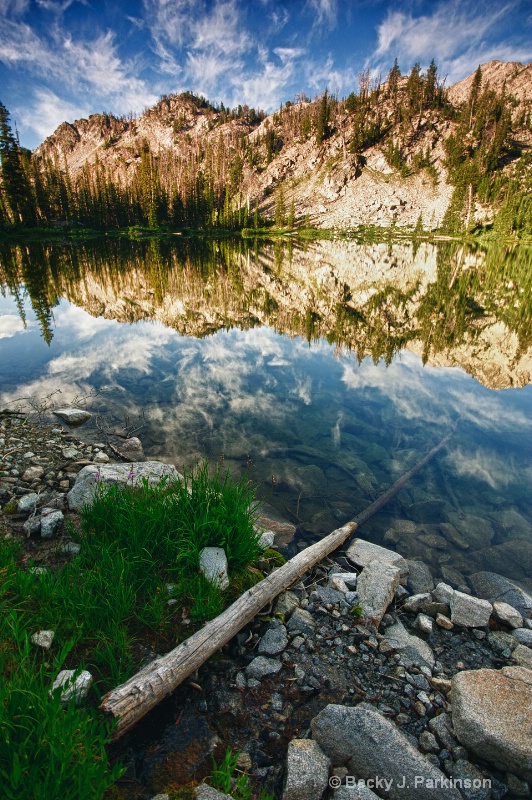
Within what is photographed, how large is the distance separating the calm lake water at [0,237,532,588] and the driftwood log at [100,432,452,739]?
1.92 metres

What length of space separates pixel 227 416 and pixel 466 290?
27.5 m

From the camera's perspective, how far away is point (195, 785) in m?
2.92

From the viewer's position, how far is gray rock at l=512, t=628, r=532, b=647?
15.8 feet

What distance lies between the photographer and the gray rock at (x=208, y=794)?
8.80 ft

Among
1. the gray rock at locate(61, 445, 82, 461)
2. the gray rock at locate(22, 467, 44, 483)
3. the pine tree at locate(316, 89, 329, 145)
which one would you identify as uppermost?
the pine tree at locate(316, 89, 329, 145)

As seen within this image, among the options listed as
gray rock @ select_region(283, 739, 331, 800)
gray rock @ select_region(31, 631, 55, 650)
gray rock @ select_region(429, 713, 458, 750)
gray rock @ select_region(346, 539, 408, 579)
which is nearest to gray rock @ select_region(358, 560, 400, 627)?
gray rock @ select_region(346, 539, 408, 579)

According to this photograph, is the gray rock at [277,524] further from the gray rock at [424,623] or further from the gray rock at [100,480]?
the gray rock at [424,623]

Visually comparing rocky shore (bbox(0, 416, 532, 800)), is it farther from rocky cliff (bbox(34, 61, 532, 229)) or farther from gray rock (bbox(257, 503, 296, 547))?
rocky cliff (bbox(34, 61, 532, 229))

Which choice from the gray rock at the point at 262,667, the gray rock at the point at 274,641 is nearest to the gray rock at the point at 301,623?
the gray rock at the point at 274,641

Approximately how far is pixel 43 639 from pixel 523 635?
5.77 meters

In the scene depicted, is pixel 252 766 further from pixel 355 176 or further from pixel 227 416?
pixel 355 176

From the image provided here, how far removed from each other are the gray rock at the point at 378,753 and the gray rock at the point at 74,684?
6.62 feet

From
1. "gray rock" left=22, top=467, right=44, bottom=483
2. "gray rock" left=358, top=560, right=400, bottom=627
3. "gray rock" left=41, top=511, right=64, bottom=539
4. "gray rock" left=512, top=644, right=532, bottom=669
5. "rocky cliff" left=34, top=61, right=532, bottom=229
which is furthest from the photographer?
"rocky cliff" left=34, top=61, right=532, bottom=229

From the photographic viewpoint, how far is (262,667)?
4.09m
